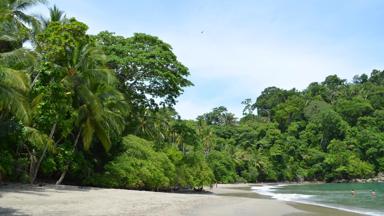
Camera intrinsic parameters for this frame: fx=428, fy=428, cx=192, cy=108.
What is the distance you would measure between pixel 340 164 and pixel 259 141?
17765 mm

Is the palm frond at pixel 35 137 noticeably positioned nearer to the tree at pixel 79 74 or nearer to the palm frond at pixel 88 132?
the tree at pixel 79 74

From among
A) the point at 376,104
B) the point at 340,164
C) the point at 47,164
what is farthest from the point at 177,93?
the point at 376,104

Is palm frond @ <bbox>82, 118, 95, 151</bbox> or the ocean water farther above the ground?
palm frond @ <bbox>82, 118, 95, 151</bbox>

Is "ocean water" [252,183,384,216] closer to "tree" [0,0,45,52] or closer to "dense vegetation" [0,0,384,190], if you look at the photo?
"dense vegetation" [0,0,384,190]

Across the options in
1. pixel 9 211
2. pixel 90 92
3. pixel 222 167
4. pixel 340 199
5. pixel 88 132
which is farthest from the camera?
pixel 222 167

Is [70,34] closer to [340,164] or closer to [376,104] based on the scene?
[340,164]

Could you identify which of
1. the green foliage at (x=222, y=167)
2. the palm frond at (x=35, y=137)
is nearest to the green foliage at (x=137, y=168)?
the palm frond at (x=35, y=137)

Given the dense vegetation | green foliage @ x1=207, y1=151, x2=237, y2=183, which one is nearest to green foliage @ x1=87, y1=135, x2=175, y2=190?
the dense vegetation

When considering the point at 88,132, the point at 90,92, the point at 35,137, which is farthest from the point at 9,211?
the point at 88,132

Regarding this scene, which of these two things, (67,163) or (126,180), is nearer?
(67,163)

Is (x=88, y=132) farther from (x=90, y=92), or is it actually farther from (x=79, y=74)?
(x=79, y=74)

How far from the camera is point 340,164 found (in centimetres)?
8788

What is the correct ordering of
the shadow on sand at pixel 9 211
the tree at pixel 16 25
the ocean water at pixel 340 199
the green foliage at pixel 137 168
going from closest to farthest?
the shadow on sand at pixel 9 211 < the tree at pixel 16 25 < the ocean water at pixel 340 199 < the green foliage at pixel 137 168

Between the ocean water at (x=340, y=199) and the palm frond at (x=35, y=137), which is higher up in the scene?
the palm frond at (x=35, y=137)
